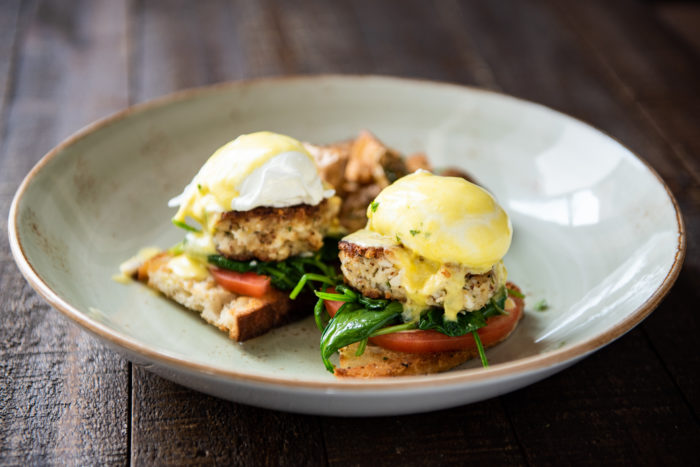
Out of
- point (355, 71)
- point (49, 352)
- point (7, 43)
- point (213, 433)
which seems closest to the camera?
point (213, 433)

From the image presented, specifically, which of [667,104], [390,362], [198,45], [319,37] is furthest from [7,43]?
[667,104]

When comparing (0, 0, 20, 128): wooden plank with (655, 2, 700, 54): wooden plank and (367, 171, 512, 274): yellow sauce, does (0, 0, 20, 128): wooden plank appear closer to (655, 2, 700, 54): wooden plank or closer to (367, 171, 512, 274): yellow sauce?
(367, 171, 512, 274): yellow sauce

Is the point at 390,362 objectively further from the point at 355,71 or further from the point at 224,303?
the point at 355,71

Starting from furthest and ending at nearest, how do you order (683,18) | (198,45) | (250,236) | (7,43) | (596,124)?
(683,18)
(198,45)
(7,43)
(596,124)
(250,236)

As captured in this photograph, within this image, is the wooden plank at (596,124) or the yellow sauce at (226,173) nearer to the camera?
the wooden plank at (596,124)

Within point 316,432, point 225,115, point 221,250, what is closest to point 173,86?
point 225,115

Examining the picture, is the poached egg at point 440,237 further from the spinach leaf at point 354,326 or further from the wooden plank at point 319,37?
the wooden plank at point 319,37

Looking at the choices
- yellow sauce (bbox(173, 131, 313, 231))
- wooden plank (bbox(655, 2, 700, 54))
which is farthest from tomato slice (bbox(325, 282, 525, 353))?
wooden plank (bbox(655, 2, 700, 54))

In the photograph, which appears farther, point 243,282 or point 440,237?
point 243,282

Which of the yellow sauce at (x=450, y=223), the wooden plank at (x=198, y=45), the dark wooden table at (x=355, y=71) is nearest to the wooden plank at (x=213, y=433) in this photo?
the dark wooden table at (x=355, y=71)

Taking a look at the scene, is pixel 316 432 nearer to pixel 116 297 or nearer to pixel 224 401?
pixel 224 401
